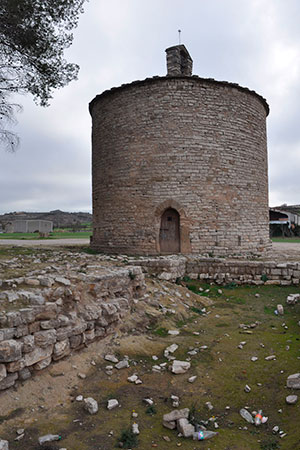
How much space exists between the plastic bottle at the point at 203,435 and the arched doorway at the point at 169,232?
8375 millimetres

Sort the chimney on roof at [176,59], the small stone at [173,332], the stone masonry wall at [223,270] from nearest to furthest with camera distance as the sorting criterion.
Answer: the small stone at [173,332]
the stone masonry wall at [223,270]
the chimney on roof at [176,59]

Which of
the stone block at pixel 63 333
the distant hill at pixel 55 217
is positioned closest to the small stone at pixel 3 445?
the stone block at pixel 63 333

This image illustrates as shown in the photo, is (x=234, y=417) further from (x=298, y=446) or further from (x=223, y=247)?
(x=223, y=247)

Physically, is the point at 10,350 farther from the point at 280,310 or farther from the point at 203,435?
the point at 280,310

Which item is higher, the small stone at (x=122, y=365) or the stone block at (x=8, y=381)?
the stone block at (x=8, y=381)

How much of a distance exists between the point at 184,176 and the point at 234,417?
8.65 m

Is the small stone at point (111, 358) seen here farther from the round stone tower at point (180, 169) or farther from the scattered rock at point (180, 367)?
the round stone tower at point (180, 169)

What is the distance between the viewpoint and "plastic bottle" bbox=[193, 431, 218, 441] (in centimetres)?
335

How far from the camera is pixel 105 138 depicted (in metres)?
12.8

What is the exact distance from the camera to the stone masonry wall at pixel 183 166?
11484 mm

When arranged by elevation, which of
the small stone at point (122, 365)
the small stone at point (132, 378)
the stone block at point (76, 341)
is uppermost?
the stone block at point (76, 341)

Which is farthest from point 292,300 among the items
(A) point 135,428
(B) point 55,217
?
(B) point 55,217

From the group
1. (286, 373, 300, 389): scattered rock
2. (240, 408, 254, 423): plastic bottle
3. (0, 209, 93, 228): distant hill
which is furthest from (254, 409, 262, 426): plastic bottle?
(0, 209, 93, 228): distant hill

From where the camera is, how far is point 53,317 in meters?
4.66
